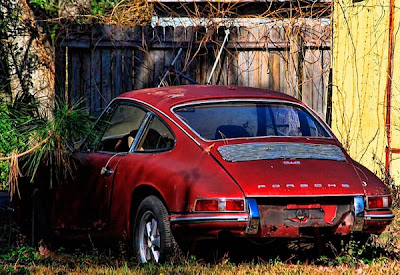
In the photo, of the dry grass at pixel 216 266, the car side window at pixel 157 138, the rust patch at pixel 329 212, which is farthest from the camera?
the car side window at pixel 157 138

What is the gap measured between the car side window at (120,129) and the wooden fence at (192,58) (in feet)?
12.3

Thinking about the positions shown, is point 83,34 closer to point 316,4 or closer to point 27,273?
point 316,4

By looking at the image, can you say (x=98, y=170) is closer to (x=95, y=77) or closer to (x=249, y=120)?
(x=249, y=120)

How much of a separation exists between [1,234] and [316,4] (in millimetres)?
5868

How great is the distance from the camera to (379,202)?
240 inches

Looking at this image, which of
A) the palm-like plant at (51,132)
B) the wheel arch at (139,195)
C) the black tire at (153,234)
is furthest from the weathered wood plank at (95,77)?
the black tire at (153,234)

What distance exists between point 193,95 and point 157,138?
0.51m

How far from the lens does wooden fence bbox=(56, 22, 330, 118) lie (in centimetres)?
1126

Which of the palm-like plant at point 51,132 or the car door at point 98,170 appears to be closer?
the palm-like plant at point 51,132

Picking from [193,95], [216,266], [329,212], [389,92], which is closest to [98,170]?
[193,95]

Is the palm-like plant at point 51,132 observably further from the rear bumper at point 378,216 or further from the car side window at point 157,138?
the rear bumper at point 378,216

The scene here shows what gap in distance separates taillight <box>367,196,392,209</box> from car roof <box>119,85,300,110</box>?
1387mm

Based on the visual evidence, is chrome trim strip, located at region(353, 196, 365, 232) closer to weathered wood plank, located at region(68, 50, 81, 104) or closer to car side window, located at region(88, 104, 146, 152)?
car side window, located at region(88, 104, 146, 152)

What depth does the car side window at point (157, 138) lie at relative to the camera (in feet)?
21.5
